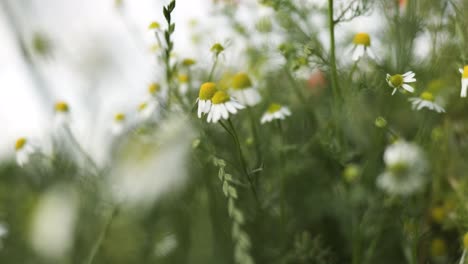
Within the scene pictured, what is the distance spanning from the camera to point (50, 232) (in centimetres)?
68

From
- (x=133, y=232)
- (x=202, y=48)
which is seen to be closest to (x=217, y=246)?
(x=133, y=232)

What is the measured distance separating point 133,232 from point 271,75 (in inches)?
13.6

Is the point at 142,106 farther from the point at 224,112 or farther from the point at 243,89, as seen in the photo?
the point at 224,112

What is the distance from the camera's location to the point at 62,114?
727mm

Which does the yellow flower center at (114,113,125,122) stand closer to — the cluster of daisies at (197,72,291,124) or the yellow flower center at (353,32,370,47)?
the cluster of daisies at (197,72,291,124)

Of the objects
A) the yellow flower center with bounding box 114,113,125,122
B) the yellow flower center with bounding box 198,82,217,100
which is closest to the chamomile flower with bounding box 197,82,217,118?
the yellow flower center with bounding box 198,82,217,100

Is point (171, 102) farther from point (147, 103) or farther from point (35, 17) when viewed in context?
point (35, 17)

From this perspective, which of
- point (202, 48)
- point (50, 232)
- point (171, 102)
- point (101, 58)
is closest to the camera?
point (171, 102)

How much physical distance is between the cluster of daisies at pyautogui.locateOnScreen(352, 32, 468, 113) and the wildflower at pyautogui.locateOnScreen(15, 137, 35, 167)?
47 cm

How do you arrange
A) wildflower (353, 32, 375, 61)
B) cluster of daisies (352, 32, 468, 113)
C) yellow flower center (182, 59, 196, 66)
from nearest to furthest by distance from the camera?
cluster of daisies (352, 32, 468, 113), wildflower (353, 32, 375, 61), yellow flower center (182, 59, 196, 66)

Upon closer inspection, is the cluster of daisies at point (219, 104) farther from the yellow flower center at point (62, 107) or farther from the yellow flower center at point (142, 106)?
the yellow flower center at point (62, 107)

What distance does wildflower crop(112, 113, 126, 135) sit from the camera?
725 millimetres

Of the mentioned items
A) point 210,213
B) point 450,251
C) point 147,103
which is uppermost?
point 147,103

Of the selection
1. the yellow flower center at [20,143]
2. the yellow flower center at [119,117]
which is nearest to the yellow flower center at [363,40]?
the yellow flower center at [119,117]
